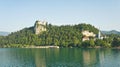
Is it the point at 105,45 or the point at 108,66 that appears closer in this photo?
the point at 108,66

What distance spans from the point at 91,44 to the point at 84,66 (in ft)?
411

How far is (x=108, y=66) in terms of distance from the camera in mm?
65625

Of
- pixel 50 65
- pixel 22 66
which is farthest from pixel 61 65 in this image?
pixel 22 66

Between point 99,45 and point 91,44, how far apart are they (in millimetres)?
5687

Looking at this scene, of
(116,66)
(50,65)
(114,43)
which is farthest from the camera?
(114,43)

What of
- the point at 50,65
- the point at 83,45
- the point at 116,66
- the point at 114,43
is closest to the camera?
the point at 116,66

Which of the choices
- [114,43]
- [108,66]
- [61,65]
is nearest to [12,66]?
[61,65]

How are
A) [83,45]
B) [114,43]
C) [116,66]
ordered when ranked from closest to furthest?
[116,66] < [114,43] < [83,45]

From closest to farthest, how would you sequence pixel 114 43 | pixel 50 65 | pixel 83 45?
pixel 50 65
pixel 114 43
pixel 83 45

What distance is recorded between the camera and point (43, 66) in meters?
68.5

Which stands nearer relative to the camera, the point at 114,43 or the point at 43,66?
the point at 43,66

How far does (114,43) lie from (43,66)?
122311 mm

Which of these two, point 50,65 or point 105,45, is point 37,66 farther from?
point 105,45

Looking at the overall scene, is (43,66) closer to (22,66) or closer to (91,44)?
(22,66)
